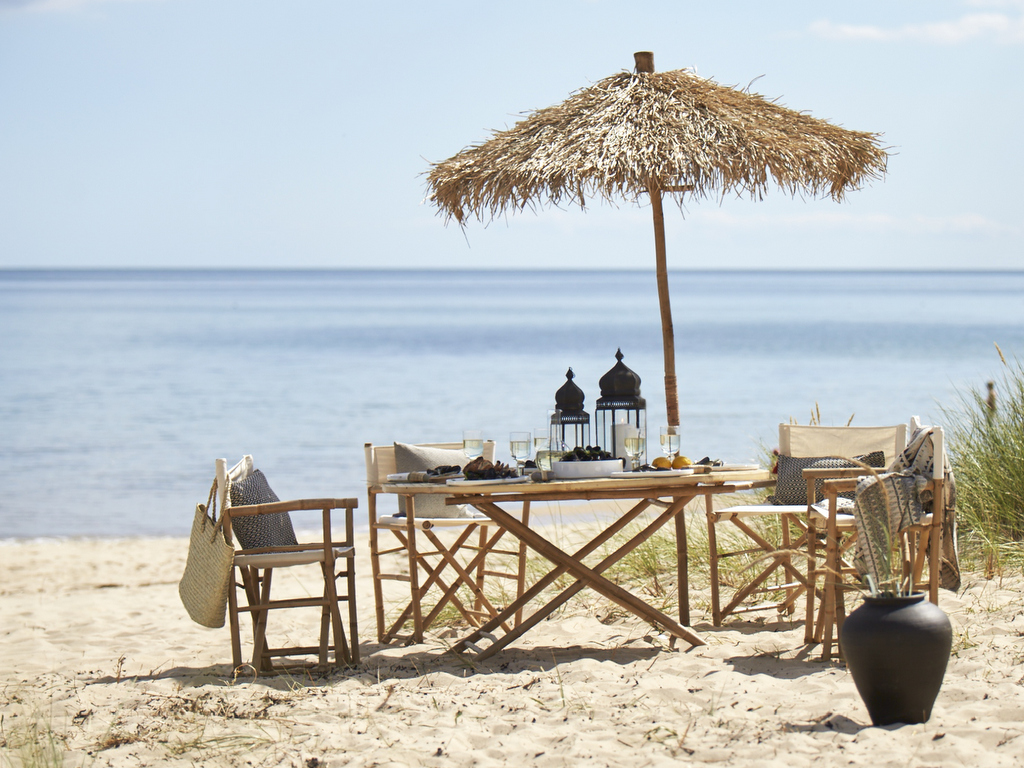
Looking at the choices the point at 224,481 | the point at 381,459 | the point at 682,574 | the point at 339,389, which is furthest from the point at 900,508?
the point at 339,389

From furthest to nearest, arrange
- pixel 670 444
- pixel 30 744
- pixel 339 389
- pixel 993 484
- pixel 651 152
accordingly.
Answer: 1. pixel 339 389
2. pixel 993 484
3. pixel 651 152
4. pixel 670 444
5. pixel 30 744

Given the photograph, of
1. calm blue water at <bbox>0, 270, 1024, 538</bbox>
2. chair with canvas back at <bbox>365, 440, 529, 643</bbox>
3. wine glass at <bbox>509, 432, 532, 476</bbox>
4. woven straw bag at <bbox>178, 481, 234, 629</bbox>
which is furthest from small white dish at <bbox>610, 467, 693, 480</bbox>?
calm blue water at <bbox>0, 270, 1024, 538</bbox>

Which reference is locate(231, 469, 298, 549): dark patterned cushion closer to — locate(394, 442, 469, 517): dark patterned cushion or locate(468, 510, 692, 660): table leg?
locate(394, 442, 469, 517): dark patterned cushion

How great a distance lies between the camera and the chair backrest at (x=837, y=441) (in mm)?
4488

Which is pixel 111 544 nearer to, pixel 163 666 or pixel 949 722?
pixel 163 666

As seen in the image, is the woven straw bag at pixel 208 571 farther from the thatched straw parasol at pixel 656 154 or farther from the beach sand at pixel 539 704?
the thatched straw parasol at pixel 656 154

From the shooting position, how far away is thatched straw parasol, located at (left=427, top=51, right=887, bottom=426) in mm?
4371

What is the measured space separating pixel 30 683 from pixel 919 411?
15212mm

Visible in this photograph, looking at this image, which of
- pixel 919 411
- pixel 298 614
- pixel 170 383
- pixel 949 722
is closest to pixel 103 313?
pixel 170 383

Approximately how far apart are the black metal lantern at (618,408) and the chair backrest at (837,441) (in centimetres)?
89

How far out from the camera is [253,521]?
3.87 m

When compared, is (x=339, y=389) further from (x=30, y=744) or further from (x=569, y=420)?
(x=30, y=744)

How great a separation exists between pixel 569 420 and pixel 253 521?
4.11ft

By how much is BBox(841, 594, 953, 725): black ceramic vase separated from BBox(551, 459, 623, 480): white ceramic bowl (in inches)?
43.1
